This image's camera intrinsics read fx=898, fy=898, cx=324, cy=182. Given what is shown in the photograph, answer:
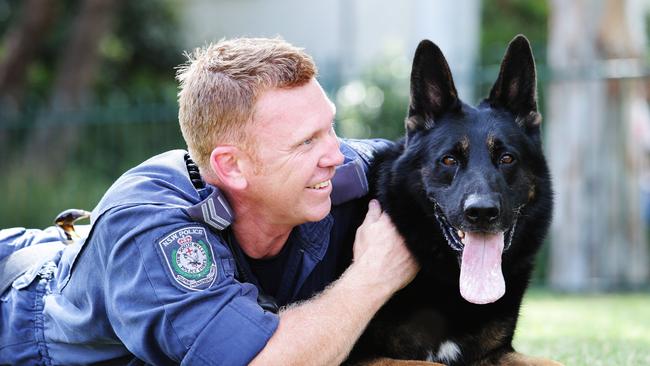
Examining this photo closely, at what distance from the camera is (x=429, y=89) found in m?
3.49

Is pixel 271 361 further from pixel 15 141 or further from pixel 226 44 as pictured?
pixel 15 141

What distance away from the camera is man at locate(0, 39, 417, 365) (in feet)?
8.75

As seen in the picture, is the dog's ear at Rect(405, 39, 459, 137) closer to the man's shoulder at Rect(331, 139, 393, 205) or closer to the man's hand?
the man's shoulder at Rect(331, 139, 393, 205)

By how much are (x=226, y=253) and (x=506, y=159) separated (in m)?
1.12

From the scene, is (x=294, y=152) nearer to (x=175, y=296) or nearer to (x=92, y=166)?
(x=175, y=296)

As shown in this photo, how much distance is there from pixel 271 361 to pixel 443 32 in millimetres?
7540

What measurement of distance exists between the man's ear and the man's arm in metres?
0.44

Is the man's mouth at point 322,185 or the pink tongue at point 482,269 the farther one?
the pink tongue at point 482,269

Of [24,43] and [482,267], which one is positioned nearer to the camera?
[482,267]

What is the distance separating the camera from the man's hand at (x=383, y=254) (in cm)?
305

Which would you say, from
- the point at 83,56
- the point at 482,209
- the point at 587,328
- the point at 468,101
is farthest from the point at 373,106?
the point at 482,209

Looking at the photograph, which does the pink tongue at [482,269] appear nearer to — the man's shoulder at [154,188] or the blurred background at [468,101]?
→ the man's shoulder at [154,188]

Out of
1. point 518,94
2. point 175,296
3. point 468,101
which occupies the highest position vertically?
point 518,94

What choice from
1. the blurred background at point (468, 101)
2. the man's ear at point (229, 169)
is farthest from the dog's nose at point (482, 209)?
the blurred background at point (468, 101)
